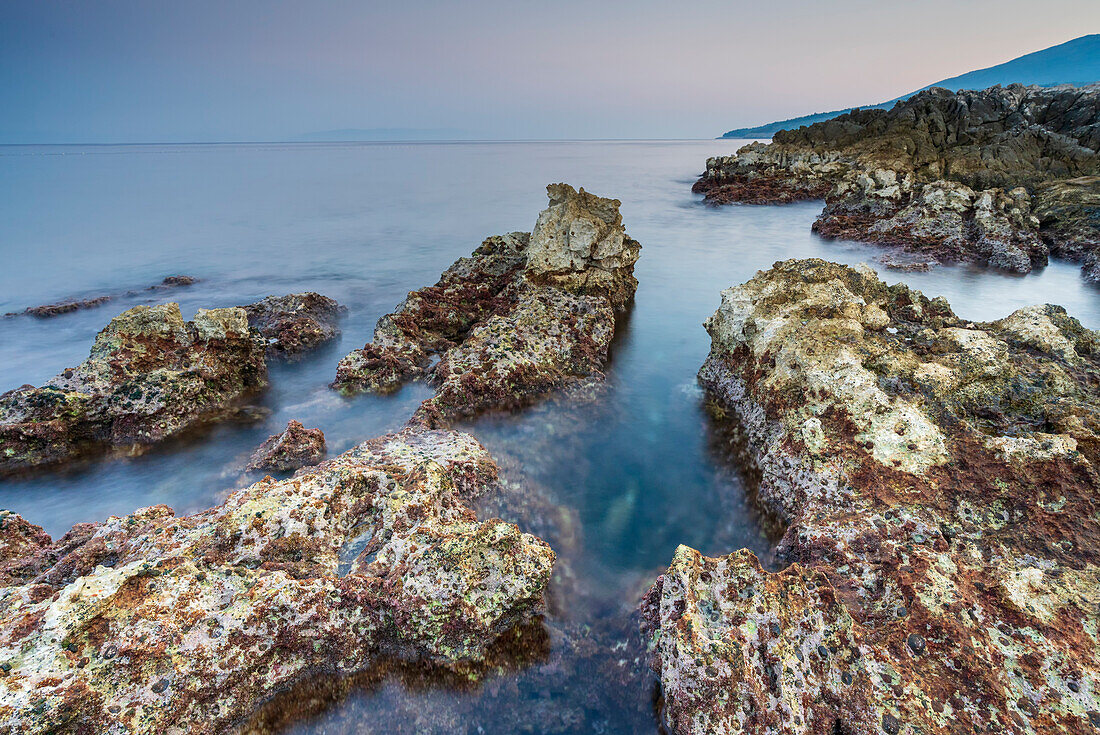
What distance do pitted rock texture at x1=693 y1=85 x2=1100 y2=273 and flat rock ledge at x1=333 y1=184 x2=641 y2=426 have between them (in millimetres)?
11538

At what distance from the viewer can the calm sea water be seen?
3297 mm

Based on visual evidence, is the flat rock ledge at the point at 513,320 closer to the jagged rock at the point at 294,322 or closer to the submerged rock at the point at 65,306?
the jagged rock at the point at 294,322

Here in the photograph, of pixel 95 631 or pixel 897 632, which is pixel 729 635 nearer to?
pixel 897 632

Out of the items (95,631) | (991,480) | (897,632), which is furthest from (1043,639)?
(95,631)

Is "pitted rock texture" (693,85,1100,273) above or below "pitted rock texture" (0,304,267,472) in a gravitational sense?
above

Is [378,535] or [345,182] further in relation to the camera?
[345,182]

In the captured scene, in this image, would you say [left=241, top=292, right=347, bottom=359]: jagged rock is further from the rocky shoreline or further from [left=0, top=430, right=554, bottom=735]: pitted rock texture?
[left=0, top=430, right=554, bottom=735]: pitted rock texture

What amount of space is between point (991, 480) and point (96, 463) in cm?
887

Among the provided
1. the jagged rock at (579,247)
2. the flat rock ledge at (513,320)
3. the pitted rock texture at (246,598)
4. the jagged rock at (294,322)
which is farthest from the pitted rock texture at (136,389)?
the jagged rock at (579,247)

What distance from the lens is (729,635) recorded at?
288 centimetres

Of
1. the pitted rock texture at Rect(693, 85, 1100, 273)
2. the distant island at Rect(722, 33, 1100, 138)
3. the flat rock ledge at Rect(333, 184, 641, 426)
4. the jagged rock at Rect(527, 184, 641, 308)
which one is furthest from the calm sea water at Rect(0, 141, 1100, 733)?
the distant island at Rect(722, 33, 1100, 138)

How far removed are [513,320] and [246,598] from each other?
5.24m

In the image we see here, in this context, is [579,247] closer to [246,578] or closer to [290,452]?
[290,452]

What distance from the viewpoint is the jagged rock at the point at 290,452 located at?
209 inches
